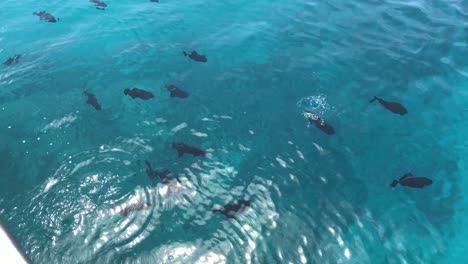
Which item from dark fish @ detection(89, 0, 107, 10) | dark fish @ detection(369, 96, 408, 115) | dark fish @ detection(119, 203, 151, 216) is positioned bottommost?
dark fish @ detection(119, 203, 151, 216)

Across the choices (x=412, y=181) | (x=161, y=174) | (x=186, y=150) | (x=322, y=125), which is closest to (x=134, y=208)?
(x=161, y=174)

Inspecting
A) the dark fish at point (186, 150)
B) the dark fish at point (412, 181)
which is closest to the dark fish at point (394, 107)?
the dark fish at point (412, 181)

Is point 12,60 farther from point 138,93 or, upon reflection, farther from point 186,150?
point 186,150

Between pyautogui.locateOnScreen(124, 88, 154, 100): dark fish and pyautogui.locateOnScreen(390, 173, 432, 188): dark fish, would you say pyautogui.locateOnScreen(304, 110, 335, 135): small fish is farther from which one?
pyautogui.locateOnScreen(124, 88, 154, 100): dark fish

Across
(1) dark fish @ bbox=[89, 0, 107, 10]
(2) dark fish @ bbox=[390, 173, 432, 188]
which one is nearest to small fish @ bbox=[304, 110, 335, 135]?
(2) dark fish @ bbox=[390, 173, 432, 188]

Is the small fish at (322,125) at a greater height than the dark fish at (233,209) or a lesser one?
greater

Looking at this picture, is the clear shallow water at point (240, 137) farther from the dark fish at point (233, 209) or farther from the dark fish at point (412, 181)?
the dark fish at point (412, 181)
